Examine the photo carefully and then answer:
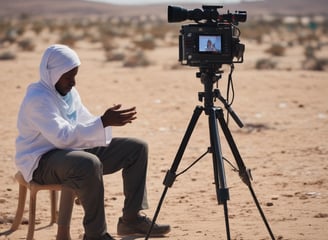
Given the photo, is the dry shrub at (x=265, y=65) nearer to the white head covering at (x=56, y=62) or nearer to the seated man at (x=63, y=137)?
the seated man at (x=63, y=137)

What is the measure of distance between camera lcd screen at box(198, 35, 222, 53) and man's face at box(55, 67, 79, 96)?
3.24 feet

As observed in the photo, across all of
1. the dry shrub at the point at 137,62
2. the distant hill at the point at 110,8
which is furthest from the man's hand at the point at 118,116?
the distant hill at the point at 110,8

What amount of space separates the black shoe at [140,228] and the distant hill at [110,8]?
111m

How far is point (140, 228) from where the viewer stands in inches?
235

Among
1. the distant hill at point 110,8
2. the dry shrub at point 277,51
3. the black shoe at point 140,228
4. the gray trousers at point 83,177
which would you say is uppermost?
the gray trousers at point 83,177

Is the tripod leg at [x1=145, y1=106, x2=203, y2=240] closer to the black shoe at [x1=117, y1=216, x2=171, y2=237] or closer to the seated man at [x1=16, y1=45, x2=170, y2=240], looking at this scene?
the seated man at [x1=16, y1=45, x2=170, y2=240]

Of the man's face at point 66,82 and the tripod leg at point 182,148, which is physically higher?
the man's face at point 66,82

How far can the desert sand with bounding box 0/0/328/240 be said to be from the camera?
6.52m

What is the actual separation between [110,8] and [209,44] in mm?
125102

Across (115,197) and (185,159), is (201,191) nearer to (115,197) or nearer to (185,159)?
(115,197)

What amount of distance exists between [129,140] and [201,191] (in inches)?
82.4

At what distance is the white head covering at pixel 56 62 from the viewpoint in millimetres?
5418

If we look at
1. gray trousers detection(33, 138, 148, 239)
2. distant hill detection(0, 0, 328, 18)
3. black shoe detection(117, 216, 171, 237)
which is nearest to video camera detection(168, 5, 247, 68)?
gray trousers detection(33, 138, 148, 239)

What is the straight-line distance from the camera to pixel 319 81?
16891 millimetres
